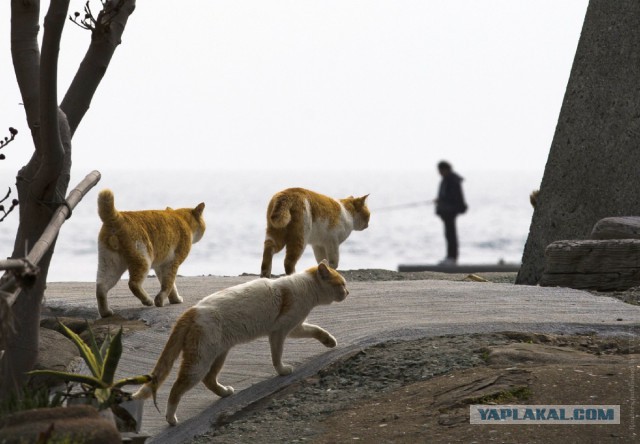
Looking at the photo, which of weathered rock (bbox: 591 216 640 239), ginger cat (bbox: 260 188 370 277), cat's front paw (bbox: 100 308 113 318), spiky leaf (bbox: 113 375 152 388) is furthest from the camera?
weathered rock (bbox: 591 216 640 239)

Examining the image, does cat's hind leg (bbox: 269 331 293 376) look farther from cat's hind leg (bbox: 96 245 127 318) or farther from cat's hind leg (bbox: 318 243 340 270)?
cat's hind leg (bbox: 318 243 340 270)

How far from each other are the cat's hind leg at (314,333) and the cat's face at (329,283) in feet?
0.86

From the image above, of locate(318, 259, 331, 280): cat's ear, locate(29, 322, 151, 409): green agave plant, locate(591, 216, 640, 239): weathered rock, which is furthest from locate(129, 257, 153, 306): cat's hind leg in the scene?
locate(591, 216, 640, 239): weathered rock

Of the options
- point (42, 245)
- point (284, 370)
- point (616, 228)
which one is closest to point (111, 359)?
point (42, 245)

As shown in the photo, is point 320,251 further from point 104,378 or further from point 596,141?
point 104,378

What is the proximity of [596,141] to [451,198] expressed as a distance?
22.3ft

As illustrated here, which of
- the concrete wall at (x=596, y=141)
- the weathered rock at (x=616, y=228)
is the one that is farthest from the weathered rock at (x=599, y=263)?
the concrete wall at (x=596, y=141)

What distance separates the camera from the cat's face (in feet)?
22.6

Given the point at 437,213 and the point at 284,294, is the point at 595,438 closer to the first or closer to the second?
the point at 284,294

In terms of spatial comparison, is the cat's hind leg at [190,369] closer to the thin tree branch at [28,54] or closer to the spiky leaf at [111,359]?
the spiky leaf at [111,359]

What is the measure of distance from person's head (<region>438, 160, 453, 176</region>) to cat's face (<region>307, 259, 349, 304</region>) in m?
11.1

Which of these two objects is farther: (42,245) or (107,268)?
(107,268)

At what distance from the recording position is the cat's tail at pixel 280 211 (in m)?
8.98

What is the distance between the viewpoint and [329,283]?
6898 mm
